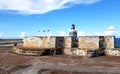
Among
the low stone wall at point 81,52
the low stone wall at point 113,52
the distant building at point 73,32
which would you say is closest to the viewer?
the low stone wall at point 113,52

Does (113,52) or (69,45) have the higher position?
(69,45)

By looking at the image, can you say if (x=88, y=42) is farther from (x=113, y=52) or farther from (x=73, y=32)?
(x=73, y=32)

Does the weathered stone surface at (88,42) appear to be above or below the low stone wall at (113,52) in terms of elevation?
above

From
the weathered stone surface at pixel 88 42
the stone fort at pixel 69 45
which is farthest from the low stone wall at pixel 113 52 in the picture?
the weathered stone surface at pixel 88 42

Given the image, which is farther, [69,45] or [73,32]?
[73,32]

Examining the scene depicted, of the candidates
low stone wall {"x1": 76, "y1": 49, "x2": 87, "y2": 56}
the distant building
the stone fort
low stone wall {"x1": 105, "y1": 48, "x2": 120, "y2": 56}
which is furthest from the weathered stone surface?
the distant building

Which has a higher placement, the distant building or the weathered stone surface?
the distant building

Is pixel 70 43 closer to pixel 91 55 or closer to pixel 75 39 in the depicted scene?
pixel 75 39

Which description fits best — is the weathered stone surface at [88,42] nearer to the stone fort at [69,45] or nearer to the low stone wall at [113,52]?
the stone fort at [69,45]

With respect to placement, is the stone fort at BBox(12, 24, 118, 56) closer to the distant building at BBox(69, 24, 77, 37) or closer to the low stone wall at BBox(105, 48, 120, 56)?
the low stone wall at BBox(105, 48, 120, 56)

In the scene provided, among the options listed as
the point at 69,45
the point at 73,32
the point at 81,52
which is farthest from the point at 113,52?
the point at 73,32

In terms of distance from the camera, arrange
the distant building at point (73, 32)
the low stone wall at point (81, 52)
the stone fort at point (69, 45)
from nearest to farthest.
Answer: the low stone wall at point (81, 52)
the stone fort at point (69, 45)
the distant building at point (73, 32)

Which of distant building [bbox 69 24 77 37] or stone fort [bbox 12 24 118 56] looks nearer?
stone fort [bbox 12 24 118 56]

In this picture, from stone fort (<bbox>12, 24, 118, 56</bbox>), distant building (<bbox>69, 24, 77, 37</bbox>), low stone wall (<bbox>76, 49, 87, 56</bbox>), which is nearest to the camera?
low stone wall (<bbox>76, 49, 87, 56</bbox>)
